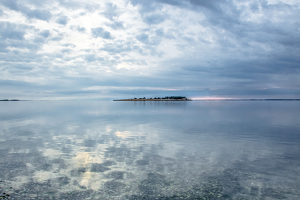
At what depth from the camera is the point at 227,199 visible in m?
9.26

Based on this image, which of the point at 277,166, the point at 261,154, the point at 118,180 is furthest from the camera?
the point at 261,154

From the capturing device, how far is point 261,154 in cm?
1698

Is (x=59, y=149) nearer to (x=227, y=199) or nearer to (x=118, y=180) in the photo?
(x=118, y=180)

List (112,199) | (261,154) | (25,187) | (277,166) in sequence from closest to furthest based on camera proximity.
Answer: (112,199) → (25,187) → (277,166) → (261,154)

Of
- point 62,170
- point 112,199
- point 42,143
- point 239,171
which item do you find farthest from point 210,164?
point 42,143

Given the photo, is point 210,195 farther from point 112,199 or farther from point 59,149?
point 59,149

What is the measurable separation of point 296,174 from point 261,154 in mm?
4744

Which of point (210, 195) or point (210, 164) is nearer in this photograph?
point (210, 195)

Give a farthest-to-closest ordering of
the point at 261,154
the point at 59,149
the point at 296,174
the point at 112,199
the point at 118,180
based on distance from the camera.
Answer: the point at 59,149, the point at 261,154, the point at 296,174, the point at 118,180, the point at 112,199

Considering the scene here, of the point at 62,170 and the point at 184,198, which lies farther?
the point at 62,170

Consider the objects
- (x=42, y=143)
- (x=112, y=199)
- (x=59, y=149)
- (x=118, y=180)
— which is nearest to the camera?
(x=112, y=199)

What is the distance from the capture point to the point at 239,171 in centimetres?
1280

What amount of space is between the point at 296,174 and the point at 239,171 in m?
3.33

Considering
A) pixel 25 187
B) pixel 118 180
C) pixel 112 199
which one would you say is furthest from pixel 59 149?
pixel 112 199
